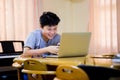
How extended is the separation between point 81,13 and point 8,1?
57.6 inches

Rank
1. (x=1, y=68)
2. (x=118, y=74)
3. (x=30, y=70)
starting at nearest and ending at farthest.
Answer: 1. (x=118, y=74)
2. (x=30, y=70)
3. (x=1, y=68)

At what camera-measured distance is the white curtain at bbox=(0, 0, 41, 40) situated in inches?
160

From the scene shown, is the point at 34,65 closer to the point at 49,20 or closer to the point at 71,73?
the point at 71,73

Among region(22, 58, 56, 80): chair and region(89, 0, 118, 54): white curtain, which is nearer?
region(22, 58, 56, 80): chair

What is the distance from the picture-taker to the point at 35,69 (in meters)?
1.92

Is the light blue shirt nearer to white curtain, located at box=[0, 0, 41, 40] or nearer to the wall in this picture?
white curtain, located at box=[0, 0, 41, 40]

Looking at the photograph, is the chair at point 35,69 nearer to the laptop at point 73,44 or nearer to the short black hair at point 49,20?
the laptop at point 73,44

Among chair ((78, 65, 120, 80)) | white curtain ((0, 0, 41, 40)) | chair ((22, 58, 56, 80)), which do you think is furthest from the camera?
white curtain ((0, 0, 41, 40))

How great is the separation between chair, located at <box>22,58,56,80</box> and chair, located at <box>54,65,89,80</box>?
0.22 m

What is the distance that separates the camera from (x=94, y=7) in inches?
172

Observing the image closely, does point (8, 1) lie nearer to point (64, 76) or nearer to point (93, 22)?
point (93, 22)

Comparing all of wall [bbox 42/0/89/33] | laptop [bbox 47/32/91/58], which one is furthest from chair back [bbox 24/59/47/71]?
wall [bbox 42/0/89/33]

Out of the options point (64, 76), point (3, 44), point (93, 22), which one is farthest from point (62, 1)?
point (64, 76)

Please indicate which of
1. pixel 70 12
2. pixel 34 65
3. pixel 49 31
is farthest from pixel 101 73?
pixel 70 12
